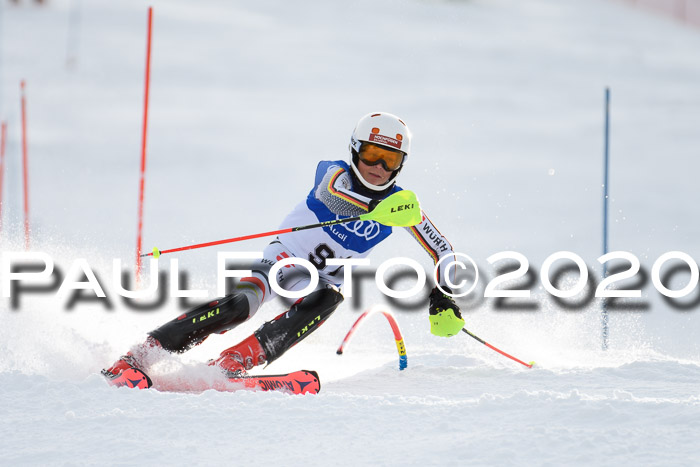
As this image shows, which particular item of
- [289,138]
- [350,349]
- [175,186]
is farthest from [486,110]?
[350,349]

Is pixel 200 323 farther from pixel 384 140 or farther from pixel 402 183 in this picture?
pixel 402 183

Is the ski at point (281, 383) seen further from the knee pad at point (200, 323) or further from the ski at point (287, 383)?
the knee pad at point (200, 323)

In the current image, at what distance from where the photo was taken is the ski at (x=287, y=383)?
11.4ft

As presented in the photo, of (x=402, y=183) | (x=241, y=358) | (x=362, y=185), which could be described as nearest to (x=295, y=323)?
(x=241, y=358)

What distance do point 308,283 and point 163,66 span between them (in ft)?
58.7

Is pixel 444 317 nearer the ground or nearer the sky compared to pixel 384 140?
nearer the ground

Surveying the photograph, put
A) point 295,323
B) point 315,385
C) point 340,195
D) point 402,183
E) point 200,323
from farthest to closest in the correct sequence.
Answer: point 402,183 → point 340,195 → point 295,323 → point 200,323 → point 315,385

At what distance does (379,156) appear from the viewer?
4043 mm

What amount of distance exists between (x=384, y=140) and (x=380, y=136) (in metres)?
0.03

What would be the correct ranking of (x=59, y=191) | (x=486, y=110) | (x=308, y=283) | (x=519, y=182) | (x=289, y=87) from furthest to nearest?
(x=289, y=87)
(x=486, y=110)
(x=519, y=182)
(x=59, y=191)
(x=308, y=283)

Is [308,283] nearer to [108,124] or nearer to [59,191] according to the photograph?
[59,191]

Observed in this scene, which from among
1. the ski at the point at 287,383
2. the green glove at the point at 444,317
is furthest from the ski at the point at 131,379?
the green glove at the point at 444,317

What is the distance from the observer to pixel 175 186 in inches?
502

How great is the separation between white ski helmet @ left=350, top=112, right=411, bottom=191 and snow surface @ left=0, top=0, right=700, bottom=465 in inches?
39.6
